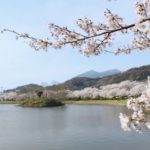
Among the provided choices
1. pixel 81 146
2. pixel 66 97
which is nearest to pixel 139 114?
pixel 81 146

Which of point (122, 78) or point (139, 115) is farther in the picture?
point (122, 78)

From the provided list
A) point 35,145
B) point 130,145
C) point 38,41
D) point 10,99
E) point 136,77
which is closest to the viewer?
point 38,41

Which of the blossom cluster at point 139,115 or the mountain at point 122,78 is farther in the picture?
the mountain at point 122,78

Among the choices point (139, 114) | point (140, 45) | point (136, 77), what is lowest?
point (139, 114)

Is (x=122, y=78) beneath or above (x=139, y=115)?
above

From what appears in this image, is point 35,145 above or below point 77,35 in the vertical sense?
below

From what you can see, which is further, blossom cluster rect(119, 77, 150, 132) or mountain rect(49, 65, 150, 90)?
mountain rect(49, 65, 150, 90)

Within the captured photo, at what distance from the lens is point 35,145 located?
1537 cm

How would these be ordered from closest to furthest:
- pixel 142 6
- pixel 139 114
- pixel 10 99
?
pixel 139 114 → pixel 142 6 → pixel 10 99

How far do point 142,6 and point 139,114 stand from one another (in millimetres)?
1226

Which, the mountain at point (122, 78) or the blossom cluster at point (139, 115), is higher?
the mountain at point (122, 78)

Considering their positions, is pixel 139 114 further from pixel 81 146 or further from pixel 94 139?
pixel 94 139

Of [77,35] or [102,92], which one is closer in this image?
[77,35]

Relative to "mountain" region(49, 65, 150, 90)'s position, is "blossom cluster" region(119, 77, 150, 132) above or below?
below
